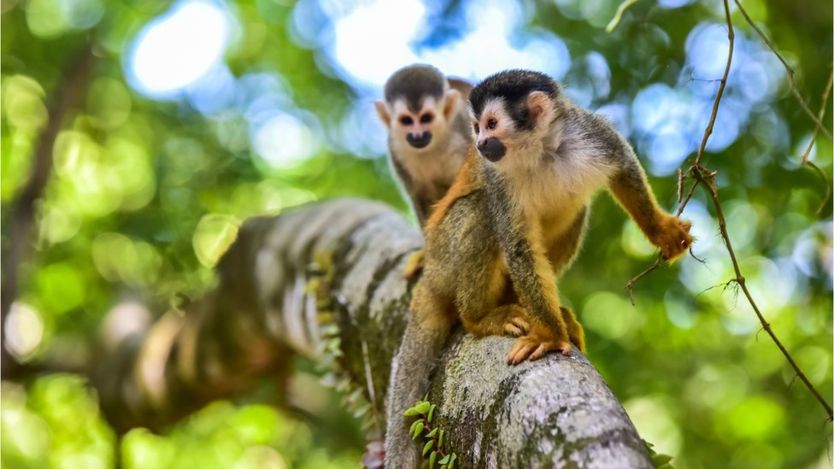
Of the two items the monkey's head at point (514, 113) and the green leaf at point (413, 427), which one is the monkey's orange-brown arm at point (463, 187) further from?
the green leaf at point (413, 427)

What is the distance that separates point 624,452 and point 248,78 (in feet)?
23.7

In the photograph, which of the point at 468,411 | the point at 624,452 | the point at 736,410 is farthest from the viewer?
the point at 736,410

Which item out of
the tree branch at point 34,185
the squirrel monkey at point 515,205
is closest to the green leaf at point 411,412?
the squirrel monkey at point 515,205

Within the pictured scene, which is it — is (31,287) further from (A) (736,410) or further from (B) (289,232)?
(A) (736,410)

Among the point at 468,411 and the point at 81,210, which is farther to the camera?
the point at 81,210

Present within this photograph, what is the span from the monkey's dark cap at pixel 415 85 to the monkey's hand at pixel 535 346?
235cm

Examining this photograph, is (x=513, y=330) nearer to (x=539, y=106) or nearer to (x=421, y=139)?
(x=539, y=106)

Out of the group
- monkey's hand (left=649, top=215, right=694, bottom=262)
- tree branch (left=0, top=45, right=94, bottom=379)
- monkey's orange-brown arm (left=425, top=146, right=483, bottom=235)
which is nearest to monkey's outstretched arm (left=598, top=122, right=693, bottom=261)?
monkey's hand (left=649, top=215, right=694, bottom=262)

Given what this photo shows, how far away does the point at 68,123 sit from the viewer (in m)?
7.87

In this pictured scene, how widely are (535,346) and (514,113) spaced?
3.43ft

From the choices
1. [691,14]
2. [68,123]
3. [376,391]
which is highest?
[68,123]

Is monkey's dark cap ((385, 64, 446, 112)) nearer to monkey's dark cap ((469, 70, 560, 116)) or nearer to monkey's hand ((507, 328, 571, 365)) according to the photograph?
monkey's dark cap ((469, 70, 560, 116))

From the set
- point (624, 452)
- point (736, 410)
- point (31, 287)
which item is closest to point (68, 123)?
point (31, 287)

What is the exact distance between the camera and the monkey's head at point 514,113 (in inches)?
121
